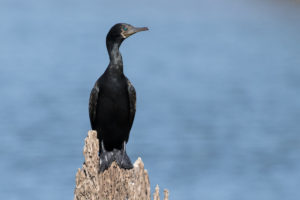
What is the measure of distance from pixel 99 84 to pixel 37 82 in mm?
21648

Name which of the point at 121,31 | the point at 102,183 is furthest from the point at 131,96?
the point at 102,183

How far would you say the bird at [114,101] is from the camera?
31.7 feet

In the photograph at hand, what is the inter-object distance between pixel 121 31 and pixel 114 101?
678 mm

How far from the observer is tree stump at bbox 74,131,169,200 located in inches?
337

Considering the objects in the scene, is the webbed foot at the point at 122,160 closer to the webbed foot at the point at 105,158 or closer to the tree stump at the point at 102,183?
the webbed foot at the point at 105,158

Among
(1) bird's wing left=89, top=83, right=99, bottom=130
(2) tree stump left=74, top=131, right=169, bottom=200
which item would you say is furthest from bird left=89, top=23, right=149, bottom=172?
(2) tree stump left=74, top=131, right=169, bottom=200

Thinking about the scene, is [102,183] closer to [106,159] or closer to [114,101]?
[106,159]

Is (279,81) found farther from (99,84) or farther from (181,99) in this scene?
(99,84)

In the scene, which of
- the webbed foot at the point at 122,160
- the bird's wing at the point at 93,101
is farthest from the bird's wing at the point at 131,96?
the webbed foot at the point at 122,160

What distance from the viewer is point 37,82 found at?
102ft

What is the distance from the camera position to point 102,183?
867 centimetres

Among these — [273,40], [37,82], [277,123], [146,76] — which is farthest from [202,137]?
[273,40]

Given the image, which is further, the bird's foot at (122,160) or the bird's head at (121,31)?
the bird's head at (121,31)

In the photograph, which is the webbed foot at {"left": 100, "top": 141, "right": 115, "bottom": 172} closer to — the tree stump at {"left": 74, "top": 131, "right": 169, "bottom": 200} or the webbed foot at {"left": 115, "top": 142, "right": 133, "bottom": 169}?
the webbed foot at {"left": 115, "top": 142, "right": 133, "bottom": 169}
